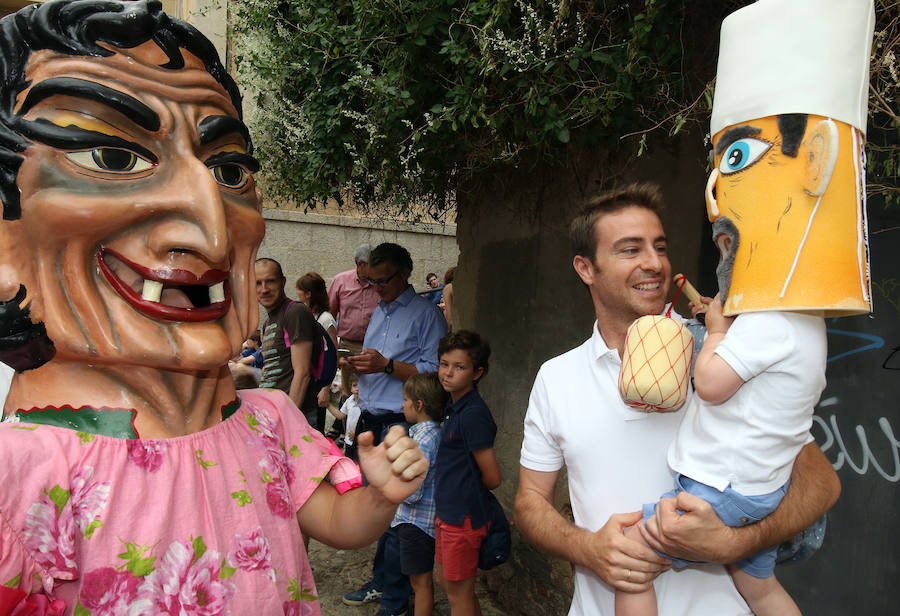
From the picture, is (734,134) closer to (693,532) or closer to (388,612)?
(693,532)

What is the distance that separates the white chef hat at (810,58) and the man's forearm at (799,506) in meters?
0.84

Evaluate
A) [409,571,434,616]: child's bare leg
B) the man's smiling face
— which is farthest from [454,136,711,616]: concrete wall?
the man's smiling face

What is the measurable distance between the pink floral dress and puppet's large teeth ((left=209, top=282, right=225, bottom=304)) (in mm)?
290

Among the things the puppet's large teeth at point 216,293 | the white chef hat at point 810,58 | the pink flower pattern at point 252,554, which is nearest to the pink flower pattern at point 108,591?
the pink flower pattern at point 252,554

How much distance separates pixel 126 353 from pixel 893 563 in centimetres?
287

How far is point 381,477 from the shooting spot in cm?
152

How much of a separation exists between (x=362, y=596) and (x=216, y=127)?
3.27 meters

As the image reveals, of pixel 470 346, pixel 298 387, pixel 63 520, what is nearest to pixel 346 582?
pixel 298 387

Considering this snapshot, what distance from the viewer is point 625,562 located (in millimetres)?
1571

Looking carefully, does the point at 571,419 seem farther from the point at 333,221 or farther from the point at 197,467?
the point at 333,221

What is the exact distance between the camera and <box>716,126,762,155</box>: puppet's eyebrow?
150 centimetres

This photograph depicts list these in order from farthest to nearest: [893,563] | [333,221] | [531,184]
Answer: [333,221], [531,184], [893,563]

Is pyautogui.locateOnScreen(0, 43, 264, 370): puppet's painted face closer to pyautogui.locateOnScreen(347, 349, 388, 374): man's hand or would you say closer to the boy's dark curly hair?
the boy's dark curly hair

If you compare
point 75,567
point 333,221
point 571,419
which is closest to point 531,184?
point 571,419
